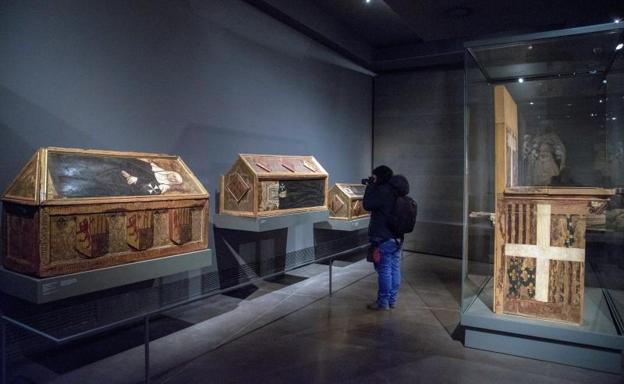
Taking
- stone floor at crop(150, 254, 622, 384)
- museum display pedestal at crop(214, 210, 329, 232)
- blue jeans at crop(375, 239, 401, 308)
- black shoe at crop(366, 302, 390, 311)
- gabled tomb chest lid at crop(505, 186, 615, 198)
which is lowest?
stone floor at crop(150, 254, 622, 384)

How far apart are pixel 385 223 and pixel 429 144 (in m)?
4.60

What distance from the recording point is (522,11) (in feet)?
19.4

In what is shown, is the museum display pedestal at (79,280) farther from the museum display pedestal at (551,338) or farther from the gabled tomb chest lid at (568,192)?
the gabled tomb chest lid at (568,192)

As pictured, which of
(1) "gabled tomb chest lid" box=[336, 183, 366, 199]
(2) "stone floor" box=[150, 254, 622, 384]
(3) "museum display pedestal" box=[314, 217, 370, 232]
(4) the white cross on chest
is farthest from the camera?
(1) "gabled tomb chest lid" box=[336, 183, 366, 199]

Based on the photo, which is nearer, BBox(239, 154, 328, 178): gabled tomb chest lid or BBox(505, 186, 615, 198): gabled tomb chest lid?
BBox(505, 186, 615, 198): gabled tomb chest lid

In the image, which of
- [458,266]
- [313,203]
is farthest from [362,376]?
[458,266]

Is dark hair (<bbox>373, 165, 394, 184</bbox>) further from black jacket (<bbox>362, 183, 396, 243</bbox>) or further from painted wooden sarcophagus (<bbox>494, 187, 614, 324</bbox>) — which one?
painted wooden sarcophagus (<bbox>494, 187, 614, 324</bbox>)

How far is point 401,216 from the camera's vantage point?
489 centimetres

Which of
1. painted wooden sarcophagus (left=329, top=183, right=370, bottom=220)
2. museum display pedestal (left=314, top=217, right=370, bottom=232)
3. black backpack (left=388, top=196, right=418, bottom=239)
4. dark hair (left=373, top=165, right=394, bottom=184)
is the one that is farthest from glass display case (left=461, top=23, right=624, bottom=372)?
painted wooden sarcophagus (left=329, top=183, right=370, bottom=220)

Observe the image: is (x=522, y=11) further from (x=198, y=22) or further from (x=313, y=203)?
(x=198, y=22)

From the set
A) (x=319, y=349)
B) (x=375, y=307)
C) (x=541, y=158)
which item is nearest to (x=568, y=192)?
(x=541, y=158)

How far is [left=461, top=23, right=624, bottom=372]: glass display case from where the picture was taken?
146 inches

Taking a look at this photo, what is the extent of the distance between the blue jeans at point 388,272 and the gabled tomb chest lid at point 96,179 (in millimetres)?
2178

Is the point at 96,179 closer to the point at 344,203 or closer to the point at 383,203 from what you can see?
the point at 383,203
